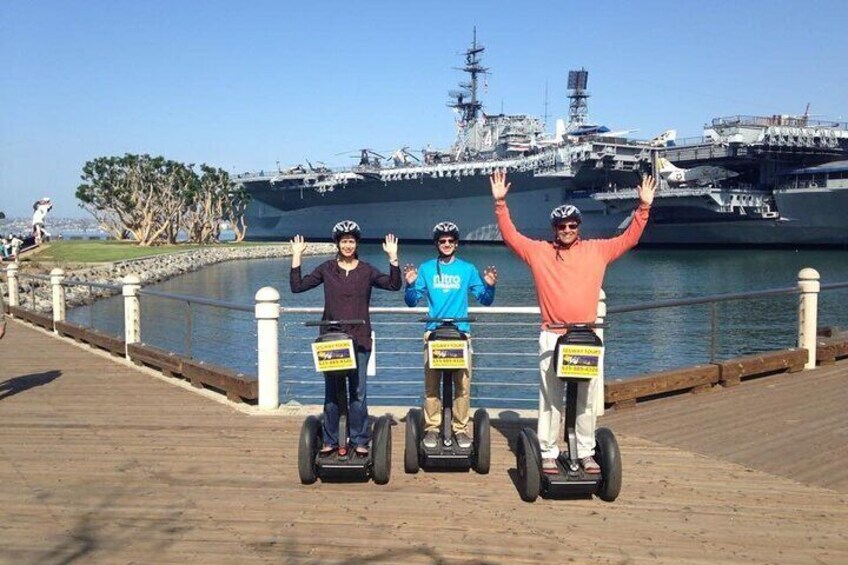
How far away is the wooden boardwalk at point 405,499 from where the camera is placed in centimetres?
423

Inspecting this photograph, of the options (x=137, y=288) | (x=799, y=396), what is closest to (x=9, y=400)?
(x=137, y=288)

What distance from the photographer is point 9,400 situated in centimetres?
881

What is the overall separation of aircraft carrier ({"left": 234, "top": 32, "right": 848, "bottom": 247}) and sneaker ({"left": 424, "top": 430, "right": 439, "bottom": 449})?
201 ft

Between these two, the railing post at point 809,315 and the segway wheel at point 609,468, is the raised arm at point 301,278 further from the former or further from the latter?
the railing post at point 809,315

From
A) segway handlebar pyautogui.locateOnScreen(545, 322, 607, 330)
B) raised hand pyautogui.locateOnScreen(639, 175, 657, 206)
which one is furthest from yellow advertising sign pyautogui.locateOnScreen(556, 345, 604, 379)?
raised hand pyautogui.locateOnScreen(639, 175, 657, 206)

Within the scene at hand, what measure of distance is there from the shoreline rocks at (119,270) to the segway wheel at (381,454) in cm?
1414

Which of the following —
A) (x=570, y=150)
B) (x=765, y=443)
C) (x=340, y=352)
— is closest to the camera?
(x=340, y=352)

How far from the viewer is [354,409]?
5.45 m

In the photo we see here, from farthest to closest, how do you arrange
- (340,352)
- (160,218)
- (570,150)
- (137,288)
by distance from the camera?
(160,218)
(570,150)
(137,288)
(340,352)

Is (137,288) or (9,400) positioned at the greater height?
(137,288)

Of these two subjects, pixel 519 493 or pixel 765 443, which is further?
pixel 765 443

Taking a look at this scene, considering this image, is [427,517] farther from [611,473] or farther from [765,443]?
[765,443]

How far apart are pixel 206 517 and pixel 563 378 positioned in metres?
2.41

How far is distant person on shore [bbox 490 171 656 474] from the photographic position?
4.98 metres
